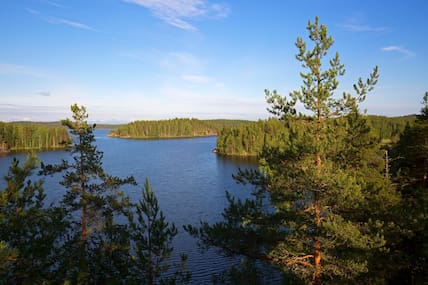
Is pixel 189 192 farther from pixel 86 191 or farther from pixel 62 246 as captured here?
pixel 62 246

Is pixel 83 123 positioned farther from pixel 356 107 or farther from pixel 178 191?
pixel 178 191

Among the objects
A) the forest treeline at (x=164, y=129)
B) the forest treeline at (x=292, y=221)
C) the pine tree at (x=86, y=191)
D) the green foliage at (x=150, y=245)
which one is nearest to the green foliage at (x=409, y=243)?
the forest treeline at (x=292, y=221)

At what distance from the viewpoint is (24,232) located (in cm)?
812

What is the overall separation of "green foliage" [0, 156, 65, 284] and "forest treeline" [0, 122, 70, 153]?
76.2 meters

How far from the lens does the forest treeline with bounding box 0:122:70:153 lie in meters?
83.2

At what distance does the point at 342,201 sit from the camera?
802cm

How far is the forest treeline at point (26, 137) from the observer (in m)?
83.2

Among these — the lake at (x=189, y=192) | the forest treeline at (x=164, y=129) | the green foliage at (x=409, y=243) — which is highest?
the forest treeline at (x=164, y=129)

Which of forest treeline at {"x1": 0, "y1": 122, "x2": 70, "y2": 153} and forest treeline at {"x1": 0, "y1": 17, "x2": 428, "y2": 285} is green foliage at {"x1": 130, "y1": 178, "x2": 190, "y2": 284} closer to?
forest treeline at {"x1": 0, "y1": 17, "x2": 428, "y2": 285}

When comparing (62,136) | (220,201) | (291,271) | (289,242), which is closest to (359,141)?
(289,242)

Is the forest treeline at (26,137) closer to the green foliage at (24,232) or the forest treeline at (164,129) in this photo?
the forest treeline at (164,129)

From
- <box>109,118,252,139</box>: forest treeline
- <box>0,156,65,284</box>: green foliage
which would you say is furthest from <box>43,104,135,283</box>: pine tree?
<box>109,118,252,139</box>: forest treeline

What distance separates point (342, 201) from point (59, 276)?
7.73 metres

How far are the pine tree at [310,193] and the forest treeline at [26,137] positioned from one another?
258 ft
